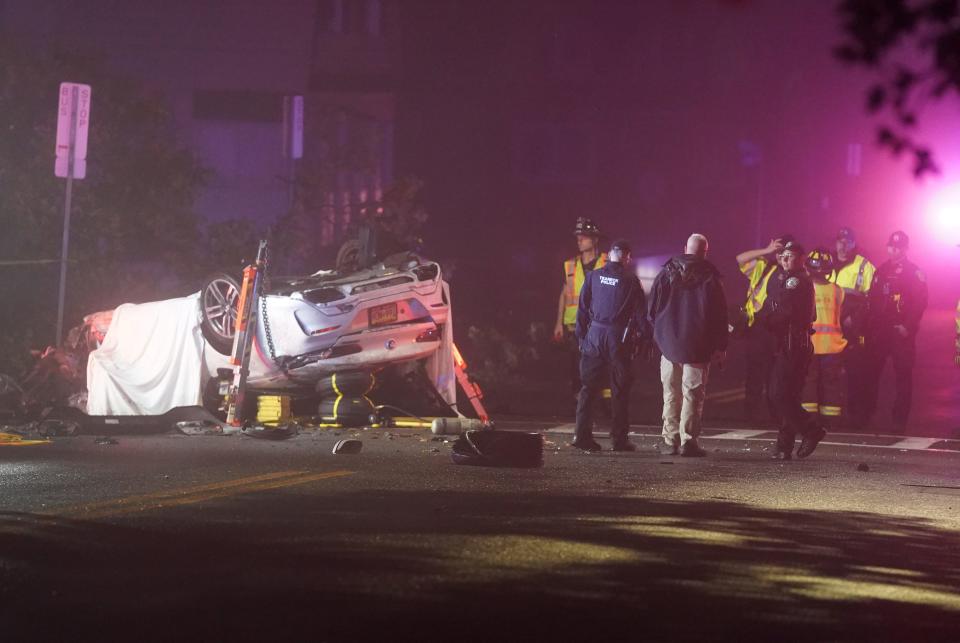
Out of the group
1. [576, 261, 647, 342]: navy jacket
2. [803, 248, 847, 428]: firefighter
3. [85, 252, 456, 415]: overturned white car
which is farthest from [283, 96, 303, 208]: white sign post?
[576, 261, 647, 342]: navy jacket

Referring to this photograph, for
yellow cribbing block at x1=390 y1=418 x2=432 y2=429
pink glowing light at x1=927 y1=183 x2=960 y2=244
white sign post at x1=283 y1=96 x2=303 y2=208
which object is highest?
pink glowing light at x1=927 y1=183 x2=960 y2=244

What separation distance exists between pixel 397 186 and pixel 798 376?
19.7 meters

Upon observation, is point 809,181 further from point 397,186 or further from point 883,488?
point 883,488

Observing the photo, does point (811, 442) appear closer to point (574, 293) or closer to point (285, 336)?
point (574, 293)

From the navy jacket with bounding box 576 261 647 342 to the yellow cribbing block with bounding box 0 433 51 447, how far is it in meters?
5.54

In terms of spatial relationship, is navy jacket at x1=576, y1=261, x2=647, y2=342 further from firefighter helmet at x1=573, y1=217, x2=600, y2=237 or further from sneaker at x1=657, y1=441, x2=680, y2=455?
firefighter helmet at x1=573, y1=217, x2=600, y2=237

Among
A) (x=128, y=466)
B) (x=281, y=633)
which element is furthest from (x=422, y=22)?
(x=281, y=633)

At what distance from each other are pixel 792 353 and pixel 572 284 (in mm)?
3495

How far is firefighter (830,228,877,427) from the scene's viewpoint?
18234 millimetres

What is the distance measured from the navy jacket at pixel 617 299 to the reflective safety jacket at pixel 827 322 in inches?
104

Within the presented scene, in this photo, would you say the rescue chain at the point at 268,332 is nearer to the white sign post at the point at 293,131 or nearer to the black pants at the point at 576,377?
the black pants at the point at 576,377

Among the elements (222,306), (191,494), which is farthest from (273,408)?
(191,494)

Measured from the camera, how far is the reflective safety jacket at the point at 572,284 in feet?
57.4

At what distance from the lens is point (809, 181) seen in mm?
59781
